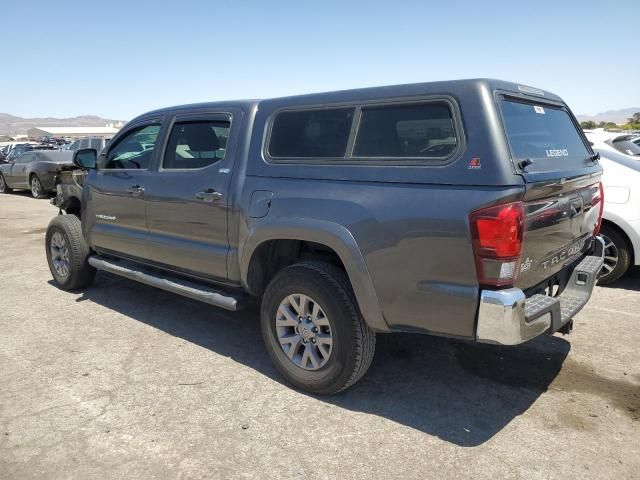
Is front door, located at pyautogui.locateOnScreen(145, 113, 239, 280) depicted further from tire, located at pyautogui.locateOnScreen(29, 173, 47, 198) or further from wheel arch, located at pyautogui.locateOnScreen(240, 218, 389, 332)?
tire, located at pyautogui.locateOnScreen(29, 173, 47, 198)

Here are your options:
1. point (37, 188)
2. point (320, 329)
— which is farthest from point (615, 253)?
point (37, 188)

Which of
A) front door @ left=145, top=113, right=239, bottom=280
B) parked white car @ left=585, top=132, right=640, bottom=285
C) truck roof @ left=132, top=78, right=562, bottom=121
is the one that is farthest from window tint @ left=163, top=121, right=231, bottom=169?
parked white car @ left=585, top=132, right=640, bottom=285

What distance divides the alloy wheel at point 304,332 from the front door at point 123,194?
1.78 m

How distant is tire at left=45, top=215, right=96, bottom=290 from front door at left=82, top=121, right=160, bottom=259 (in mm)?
210

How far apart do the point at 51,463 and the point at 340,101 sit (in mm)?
2663

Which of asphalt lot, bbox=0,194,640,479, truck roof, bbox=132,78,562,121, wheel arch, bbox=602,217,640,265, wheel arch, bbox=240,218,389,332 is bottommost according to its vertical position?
asphalt lot, bbox=0,194,640,479

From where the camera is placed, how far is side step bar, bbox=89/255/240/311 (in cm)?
380

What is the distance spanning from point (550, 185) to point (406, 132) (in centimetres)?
84

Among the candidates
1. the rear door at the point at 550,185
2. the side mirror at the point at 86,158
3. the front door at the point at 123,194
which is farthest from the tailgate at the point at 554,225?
the side mirror at the point at 86,158

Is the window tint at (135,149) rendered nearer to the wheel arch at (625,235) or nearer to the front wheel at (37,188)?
the wheel arch at (625,235)

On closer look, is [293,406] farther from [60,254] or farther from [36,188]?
[36,188]

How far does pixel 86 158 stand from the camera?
5195 mm

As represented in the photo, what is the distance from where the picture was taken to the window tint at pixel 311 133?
3.19m

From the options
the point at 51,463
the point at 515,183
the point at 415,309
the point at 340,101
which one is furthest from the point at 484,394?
the point at 51,463
